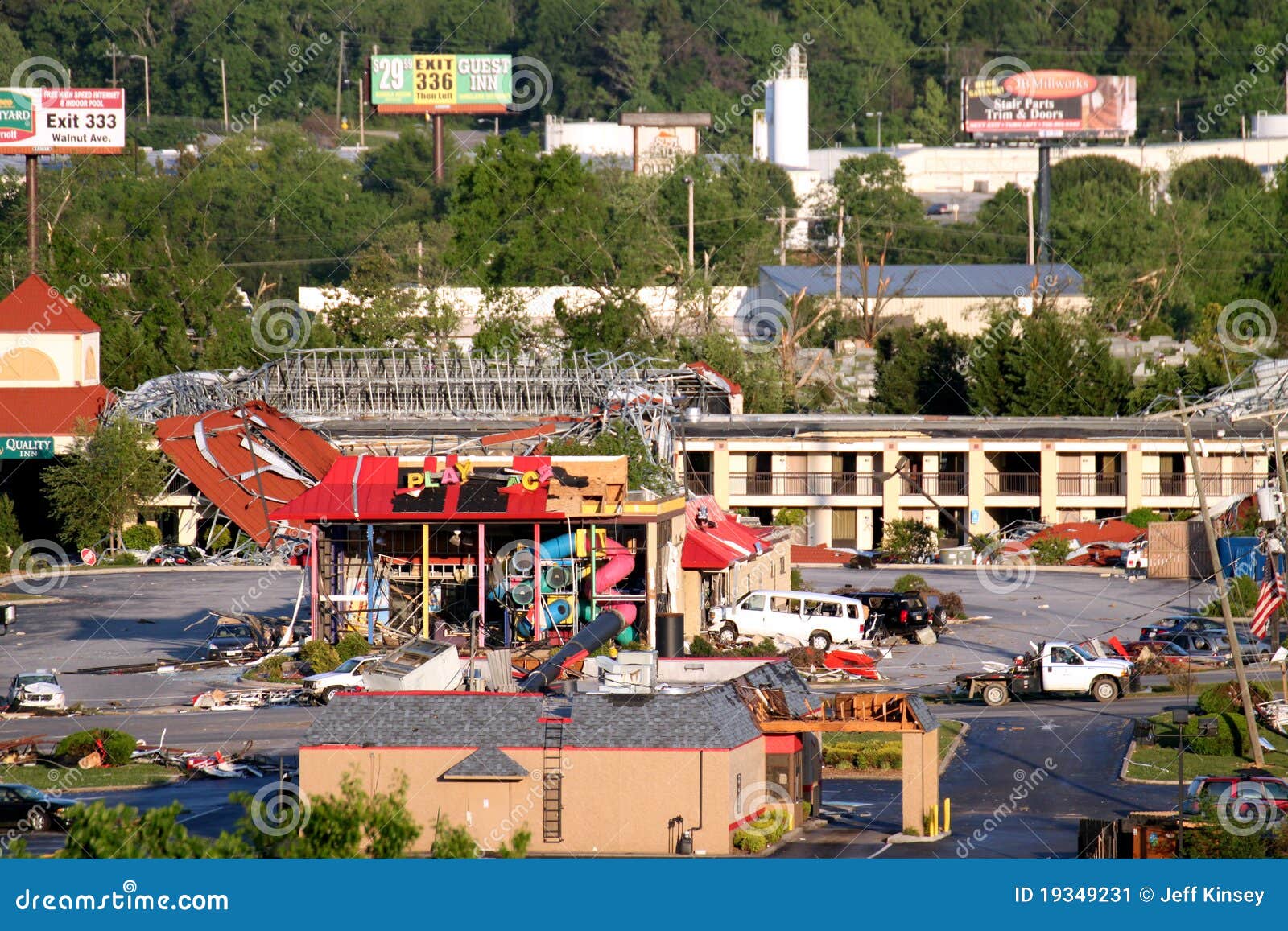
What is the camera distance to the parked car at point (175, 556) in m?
73.8

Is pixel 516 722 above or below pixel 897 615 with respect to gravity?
above

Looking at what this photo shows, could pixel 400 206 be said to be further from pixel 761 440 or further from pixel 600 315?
pixel 761 440

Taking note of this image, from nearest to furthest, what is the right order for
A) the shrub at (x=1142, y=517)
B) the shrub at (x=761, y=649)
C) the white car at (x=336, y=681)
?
the white car at (x=336, y=681) < the shrub at (x=761, y=649) < the shrub at (x=1142, y=517)

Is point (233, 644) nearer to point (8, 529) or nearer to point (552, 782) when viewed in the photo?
point (8, 529)

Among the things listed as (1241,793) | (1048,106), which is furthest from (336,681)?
(1048,106)

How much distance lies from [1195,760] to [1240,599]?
19.8 metres

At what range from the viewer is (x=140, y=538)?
7731cm

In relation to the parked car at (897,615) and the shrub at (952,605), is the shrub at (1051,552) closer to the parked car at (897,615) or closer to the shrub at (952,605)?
the shrub at (952,605)

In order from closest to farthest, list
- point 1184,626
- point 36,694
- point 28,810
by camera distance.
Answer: point 28,810, point 36,694, point 1184,626

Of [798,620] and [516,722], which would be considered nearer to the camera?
[516,722]

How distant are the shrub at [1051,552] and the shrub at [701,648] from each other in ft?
77.1

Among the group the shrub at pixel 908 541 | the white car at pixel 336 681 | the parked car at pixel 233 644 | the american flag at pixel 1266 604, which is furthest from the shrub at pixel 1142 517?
the white car at pixel 336 681

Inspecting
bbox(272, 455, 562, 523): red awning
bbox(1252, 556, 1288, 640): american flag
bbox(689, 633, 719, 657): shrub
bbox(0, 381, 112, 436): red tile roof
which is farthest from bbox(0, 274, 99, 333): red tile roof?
bbox(1252, 556, 1288, 640): american flag

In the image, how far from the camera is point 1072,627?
5897 centimetres
